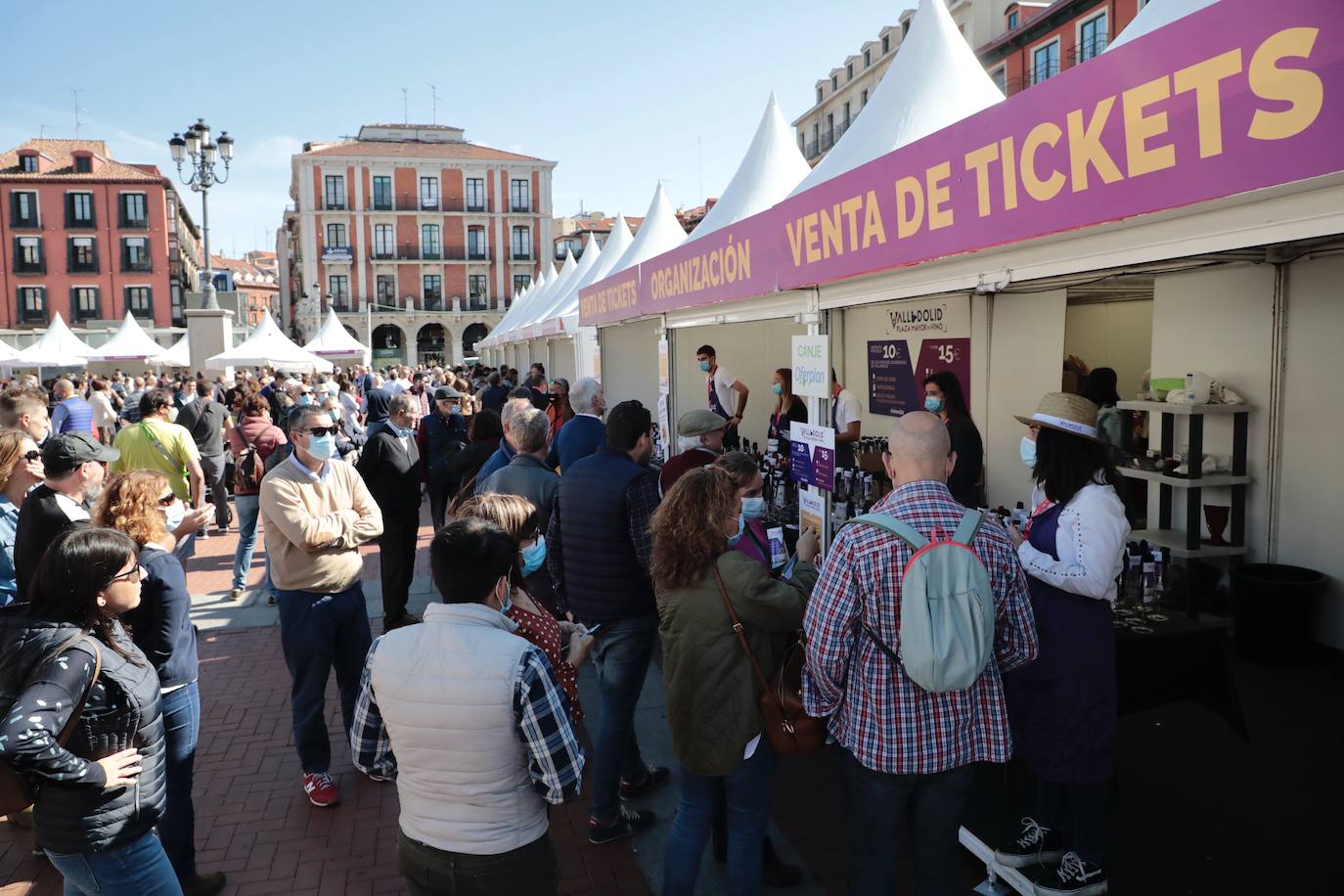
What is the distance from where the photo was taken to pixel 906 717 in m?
2.30

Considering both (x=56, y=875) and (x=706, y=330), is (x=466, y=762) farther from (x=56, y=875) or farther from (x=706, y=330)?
(x=706, y=330)

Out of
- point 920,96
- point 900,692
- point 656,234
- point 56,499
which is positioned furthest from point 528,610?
point 656,234

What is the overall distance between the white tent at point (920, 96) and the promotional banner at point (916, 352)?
13.7ft

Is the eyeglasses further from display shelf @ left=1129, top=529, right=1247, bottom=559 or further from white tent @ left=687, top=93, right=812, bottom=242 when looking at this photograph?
display shelf @ left=1129, top=529, right=1247, bottom=559

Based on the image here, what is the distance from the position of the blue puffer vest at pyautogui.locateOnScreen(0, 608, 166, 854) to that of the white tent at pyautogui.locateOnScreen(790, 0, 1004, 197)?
3.65m

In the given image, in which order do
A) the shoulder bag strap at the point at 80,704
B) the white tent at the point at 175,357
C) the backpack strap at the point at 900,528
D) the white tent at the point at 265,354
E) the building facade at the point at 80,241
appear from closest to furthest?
the shoulder bag strap at the point at 80,704 < the backpack strap at the point at 900,528 < the white tent at the point at 265,354 < the white tent at the point at 175,357 < the building facade at the point at 80,241

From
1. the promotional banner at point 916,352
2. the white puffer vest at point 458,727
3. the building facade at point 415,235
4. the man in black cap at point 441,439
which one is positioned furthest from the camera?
the building facade at point 415,235

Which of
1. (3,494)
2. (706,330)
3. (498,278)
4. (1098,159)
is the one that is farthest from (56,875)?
(498,278)

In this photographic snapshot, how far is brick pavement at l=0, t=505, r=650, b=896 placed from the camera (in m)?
3.30

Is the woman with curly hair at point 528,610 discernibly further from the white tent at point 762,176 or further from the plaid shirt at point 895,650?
the white tent at point 762,176

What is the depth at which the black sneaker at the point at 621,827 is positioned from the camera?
347cm

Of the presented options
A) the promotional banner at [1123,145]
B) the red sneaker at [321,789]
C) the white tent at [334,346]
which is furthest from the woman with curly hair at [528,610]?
the white tent at [334,346]

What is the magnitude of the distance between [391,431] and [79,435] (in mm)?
2109

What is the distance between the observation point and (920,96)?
424 cm
